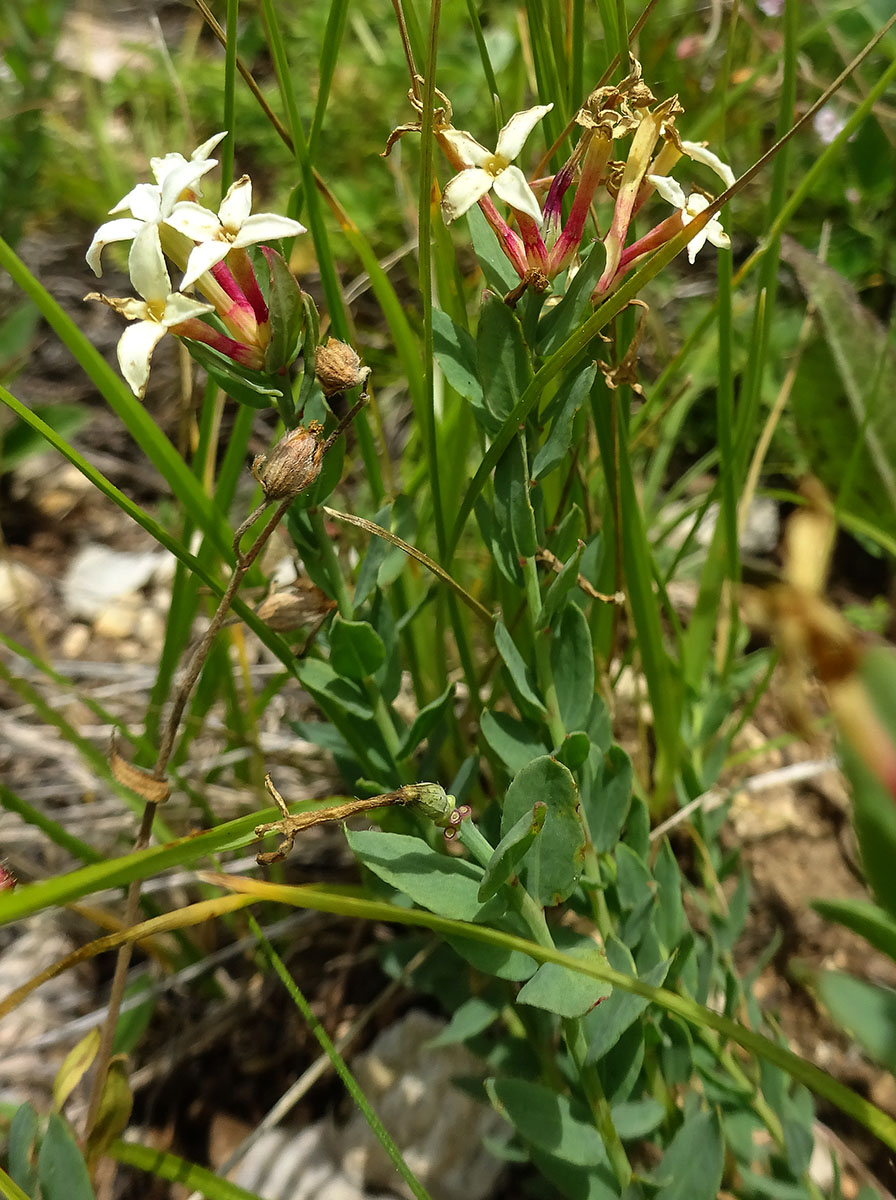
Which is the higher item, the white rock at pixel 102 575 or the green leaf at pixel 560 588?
the green leaf at pixel 560 588

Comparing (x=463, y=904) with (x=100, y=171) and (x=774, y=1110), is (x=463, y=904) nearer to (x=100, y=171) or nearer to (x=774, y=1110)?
(x=774, y=1110)

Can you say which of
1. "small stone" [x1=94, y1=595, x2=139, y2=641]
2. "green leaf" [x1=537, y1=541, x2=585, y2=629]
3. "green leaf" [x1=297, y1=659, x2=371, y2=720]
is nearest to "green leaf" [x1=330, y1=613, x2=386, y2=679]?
"green leaf" [x1=297, y1=659, x2=371, y2=720]

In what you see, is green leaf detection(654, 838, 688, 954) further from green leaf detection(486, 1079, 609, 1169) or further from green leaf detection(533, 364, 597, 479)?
green leaf detection(533, 364, 597, 479)

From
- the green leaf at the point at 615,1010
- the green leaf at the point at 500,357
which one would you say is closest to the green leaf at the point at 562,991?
the green leaf at the point at 615,1010

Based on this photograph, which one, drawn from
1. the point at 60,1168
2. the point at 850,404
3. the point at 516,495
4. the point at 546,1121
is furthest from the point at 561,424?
the point at 850,404

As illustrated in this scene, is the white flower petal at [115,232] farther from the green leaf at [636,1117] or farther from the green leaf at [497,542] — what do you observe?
the green leaf at [636,1117]
